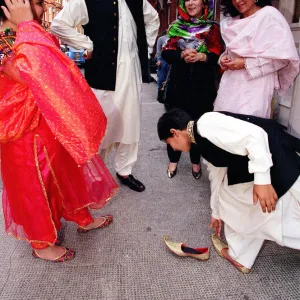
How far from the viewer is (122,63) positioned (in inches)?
94.1

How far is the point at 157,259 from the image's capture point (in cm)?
184

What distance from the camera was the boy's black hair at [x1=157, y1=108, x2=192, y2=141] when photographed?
1.68 m

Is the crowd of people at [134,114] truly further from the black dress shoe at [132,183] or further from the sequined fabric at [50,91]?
the black dress shoe at [132,183]

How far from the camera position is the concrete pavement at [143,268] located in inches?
63.0

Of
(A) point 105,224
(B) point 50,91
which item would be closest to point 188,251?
(A) point 105,224

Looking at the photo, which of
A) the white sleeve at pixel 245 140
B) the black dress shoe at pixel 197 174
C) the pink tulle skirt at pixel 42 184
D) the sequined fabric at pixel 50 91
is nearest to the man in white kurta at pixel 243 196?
the white sleeve at pixel 245 140

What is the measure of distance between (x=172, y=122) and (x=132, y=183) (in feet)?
3.81

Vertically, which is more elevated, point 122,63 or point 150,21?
point 150,21

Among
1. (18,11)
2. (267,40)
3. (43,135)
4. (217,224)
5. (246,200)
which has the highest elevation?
(18,11)

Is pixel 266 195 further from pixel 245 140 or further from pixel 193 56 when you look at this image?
pixel 193 56

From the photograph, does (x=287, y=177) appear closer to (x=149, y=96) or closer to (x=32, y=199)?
(x=32, y=199)

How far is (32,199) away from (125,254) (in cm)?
66

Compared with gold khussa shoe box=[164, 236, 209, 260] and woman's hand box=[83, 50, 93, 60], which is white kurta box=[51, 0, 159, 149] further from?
gold khussa shoe box=[164, 236, 209, 260]

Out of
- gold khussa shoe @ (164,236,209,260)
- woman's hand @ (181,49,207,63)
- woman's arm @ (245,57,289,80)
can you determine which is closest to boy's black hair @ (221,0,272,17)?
woman's hand @ (181,49,207,63)
